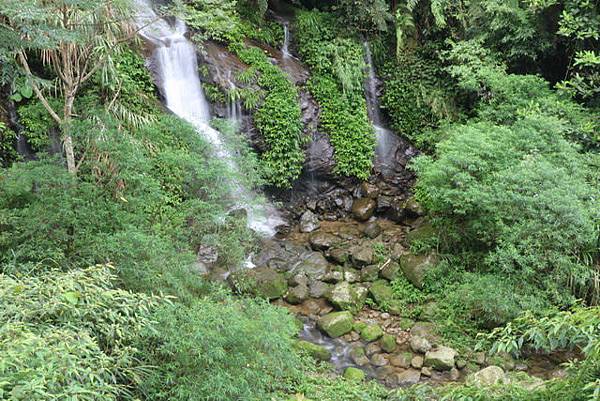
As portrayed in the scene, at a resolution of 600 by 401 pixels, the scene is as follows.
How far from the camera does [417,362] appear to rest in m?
6.43

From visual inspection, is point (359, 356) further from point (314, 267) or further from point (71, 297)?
point (71, 297)

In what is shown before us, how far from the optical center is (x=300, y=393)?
5539 millimetres

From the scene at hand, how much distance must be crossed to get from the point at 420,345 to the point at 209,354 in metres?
3.86

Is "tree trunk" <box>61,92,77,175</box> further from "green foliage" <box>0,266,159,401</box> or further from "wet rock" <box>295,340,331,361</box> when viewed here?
"wet rock" <box>295,340,331,361</box>

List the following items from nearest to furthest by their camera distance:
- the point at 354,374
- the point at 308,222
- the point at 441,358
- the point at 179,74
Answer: the point at 354,374, the point at 441,358, the point at 179,74, the point at 308,222

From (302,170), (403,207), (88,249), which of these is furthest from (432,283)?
(88,249)

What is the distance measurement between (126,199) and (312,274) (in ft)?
12.6

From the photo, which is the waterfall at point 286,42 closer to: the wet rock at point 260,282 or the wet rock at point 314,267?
the wet rock at point 314,267

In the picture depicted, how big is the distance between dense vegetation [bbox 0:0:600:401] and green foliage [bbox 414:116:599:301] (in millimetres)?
35

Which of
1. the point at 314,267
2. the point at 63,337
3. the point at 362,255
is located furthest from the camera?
the point at 362,255

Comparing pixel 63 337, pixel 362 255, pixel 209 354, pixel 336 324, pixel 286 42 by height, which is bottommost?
pixel 336 324

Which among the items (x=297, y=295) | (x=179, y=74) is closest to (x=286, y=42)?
(x=179, y=74)

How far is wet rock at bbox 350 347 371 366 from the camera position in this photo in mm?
6529

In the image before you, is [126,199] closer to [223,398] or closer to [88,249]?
[88,249]
